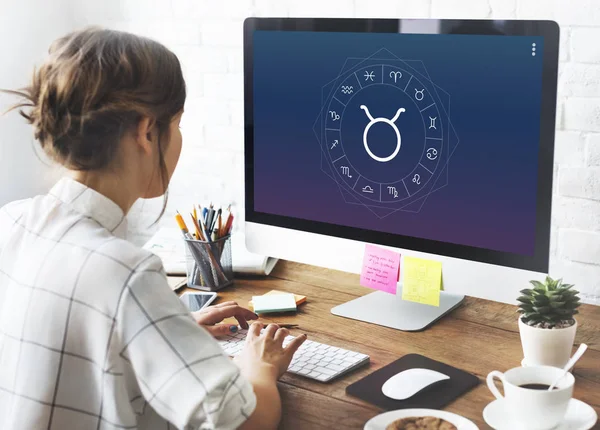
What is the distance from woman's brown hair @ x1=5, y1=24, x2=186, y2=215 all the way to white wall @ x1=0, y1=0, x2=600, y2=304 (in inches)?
34.0

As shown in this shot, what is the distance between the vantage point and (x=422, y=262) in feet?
4.57

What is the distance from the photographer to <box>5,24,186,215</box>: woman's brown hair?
1041 millimetres

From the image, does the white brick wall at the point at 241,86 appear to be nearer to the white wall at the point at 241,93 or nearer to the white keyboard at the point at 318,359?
the white wall at the point at 241,93

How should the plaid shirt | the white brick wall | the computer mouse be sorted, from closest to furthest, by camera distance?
the plaid shirt → the computer mouse → the white brick wall

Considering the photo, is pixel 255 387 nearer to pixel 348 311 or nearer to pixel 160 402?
pixel 160 402

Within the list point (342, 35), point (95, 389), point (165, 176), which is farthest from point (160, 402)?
point (342, 35)

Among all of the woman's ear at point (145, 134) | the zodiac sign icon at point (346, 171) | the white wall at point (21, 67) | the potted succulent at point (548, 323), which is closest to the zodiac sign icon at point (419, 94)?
the zodiac sign icon at point (346, 171)

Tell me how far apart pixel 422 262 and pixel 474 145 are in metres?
0.23

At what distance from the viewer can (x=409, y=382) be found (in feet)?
3.84

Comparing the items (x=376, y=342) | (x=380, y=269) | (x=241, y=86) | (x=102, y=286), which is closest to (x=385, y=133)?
(x=380, y=269)

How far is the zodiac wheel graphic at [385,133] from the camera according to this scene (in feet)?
4.33

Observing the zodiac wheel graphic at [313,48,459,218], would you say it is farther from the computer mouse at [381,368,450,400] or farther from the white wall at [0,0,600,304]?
the white wall at [0,0,600,304]

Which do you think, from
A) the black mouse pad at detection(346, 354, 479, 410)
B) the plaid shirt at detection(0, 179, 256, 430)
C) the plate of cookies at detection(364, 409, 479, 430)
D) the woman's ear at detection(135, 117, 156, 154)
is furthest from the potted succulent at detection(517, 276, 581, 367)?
the woman's ear at detection(135, 117, 156, 154)

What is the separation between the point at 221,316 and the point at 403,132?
1.47ft
